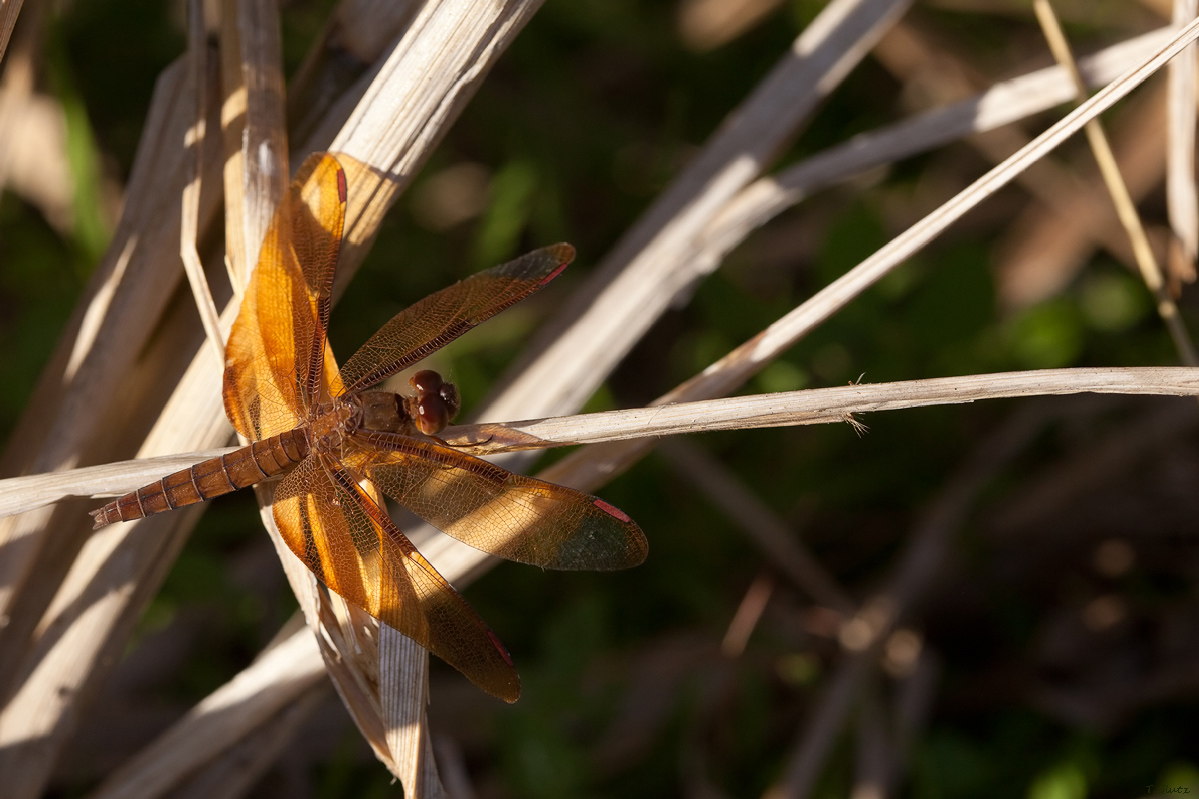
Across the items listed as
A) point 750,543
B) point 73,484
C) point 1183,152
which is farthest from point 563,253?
point 750,543

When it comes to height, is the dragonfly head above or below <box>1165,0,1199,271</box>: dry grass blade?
above

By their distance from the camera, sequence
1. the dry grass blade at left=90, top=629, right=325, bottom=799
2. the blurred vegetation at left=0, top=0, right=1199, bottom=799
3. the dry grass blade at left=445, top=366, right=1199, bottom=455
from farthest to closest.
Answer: the blurred vegetation at left=0, top=0, right=1199, bottom=799, the dry grass blade at left=90, top=629, right=325, bottom=799, the dry grass blade at left=445, top=366, right=1199, bottom=455

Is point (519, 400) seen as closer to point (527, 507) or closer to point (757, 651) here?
point (527, 507)

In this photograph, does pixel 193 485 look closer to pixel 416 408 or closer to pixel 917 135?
pixel 416 408

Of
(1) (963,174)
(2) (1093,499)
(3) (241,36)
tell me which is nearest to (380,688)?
(3) (241,36)

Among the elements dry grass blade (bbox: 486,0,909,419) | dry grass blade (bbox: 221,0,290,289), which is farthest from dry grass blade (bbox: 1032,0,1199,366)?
dry grass blade (bbox: 221,0,290,289)

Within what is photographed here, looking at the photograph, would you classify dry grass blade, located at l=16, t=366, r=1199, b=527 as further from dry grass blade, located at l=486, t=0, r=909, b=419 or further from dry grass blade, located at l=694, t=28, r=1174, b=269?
dry grass blade, located at l=694, t=28, r=1174, b=269
